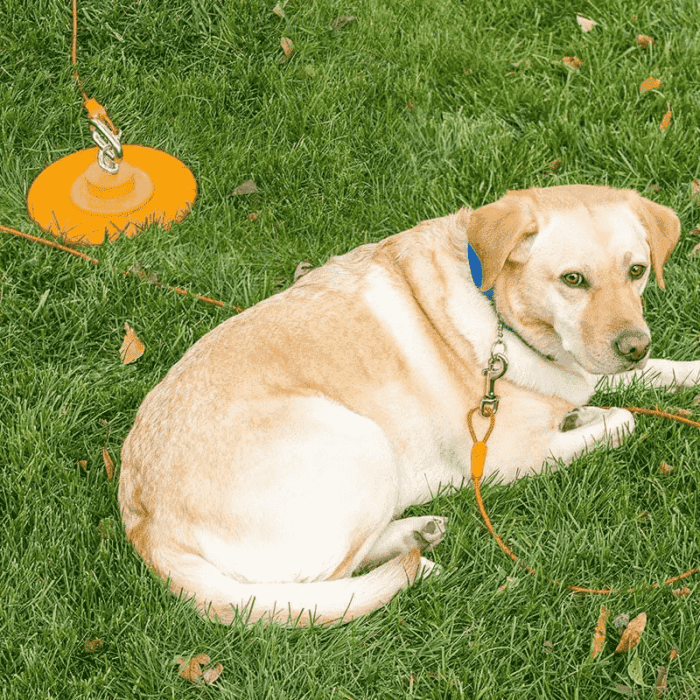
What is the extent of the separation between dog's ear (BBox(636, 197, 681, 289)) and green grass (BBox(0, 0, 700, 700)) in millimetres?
794

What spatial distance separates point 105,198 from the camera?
192 inches

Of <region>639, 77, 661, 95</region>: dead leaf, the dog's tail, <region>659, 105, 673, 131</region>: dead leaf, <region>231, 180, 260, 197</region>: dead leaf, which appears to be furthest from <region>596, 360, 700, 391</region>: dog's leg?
<region>231, 180, 260, 197</region>: dead leaf

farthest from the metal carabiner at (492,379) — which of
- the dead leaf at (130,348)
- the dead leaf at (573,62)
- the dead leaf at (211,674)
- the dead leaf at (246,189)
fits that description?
the dead leaf at (573,62)

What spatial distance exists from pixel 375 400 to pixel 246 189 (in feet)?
7.34

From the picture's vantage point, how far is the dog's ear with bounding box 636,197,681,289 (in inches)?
134

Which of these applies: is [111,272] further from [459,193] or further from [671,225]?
[671,225]

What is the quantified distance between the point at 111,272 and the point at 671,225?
8.92ft

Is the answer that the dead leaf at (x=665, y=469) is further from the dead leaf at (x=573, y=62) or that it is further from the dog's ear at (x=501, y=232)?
the dead leaf at (x=573, y=62)

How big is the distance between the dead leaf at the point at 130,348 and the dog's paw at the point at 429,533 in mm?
1674

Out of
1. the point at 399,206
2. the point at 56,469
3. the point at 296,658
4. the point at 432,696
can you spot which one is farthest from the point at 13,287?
the point at 432,696

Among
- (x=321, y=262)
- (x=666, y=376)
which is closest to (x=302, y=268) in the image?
(x=321, y=262)

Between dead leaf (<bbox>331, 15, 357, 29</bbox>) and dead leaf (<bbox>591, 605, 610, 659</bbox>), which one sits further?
dead leaf (<bbox>331, 15, 357, 29</bbox>)

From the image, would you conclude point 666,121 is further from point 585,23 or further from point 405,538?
point 405,538

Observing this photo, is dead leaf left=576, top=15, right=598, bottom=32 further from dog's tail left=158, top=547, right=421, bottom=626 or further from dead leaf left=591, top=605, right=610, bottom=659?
dog's tail left=158, top=547, right=421, bottom=626
